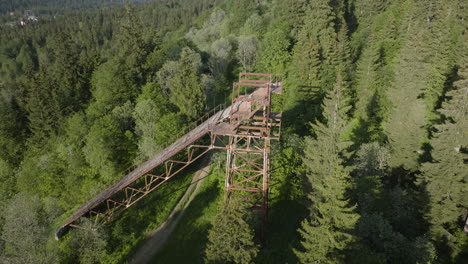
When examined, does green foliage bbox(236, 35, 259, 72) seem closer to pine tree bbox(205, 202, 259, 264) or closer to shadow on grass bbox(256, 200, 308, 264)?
shadow on grass bbox(256, 200, 308, 264)

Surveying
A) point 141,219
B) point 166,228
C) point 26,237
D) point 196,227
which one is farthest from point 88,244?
point 196,227

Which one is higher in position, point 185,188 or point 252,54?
point 252,54

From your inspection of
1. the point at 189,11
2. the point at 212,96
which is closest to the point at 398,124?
the point at 212,96

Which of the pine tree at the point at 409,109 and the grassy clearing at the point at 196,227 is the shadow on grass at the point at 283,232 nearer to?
the grassy clearing at the point at 196,227

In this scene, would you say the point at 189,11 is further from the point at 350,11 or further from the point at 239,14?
the point at 350,11

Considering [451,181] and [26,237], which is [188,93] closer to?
[26,237]

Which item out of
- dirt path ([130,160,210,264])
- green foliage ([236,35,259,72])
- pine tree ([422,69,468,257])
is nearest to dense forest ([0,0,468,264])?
pine tree ([422,69,468,257])

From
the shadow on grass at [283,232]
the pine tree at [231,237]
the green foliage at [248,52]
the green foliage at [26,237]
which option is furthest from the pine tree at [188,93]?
the pine tree at [231,237]
